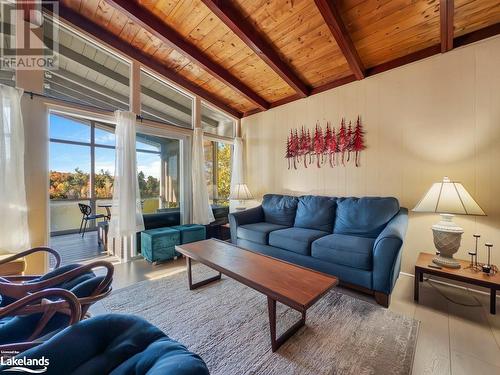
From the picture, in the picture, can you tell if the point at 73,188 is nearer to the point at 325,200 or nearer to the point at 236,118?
the point at 236,118

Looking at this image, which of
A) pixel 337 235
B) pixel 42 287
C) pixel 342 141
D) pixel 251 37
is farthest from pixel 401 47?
pixel 42 287

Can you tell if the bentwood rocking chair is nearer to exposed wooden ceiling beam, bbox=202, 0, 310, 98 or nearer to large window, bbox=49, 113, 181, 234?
large window, bbox=49, 113, 181, 234

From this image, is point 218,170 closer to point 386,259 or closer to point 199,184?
point 199,184

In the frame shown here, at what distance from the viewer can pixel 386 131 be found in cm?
278

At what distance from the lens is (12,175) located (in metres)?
2.18

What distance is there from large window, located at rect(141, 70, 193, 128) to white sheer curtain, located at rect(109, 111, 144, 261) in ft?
1.33

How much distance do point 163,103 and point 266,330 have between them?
3.56m

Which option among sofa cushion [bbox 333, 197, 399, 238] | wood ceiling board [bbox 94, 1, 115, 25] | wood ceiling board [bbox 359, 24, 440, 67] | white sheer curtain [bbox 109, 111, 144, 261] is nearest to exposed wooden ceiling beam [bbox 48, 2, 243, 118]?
wood ceiling board [bbox 94, 1, 115, 25]

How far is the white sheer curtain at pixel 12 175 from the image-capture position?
7.00 feet

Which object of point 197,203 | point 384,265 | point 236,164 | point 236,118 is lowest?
point 384,265

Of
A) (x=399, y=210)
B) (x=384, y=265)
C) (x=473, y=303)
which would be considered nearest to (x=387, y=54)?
(x=399, y=210)

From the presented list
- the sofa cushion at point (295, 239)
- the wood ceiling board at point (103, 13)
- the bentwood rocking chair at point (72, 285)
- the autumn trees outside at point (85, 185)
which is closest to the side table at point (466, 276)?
the sofa cushion at point (295, 239)

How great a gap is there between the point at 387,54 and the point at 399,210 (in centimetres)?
194

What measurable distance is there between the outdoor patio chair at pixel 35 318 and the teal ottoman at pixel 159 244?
1.74m
